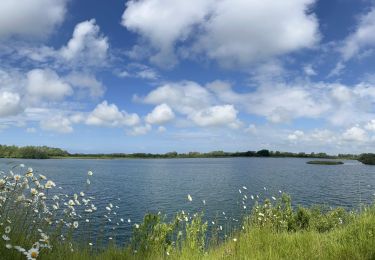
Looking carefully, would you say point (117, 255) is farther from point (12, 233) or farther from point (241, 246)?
point (241, 246)

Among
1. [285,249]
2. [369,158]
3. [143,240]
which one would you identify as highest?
[369,158]

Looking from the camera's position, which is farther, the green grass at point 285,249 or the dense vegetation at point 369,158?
the dense vegetation at point 369,158

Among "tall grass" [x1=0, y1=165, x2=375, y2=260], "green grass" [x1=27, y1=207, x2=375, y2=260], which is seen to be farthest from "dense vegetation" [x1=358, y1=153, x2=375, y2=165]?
"tall grass" [x1=0, y1=165, x2=375, y2=260]

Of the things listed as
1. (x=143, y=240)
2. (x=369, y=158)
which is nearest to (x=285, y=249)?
(x=143, y=240)

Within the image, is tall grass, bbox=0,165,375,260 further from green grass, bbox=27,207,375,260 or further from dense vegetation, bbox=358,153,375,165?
dense vegetation, bbox=358,153,375,165

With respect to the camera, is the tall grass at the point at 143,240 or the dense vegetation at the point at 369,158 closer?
the tall grass at the point at 143,240

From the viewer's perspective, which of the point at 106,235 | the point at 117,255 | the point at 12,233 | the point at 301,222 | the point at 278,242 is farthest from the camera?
the point at 106,235

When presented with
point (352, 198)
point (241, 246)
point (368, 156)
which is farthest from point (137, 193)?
point (368, 156)

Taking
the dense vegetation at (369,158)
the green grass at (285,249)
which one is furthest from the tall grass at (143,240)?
the dense vegetation at (369,158)

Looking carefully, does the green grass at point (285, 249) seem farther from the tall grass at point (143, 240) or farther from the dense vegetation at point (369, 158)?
the dense vegetation at point (369, 158)

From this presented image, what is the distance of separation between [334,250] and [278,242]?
135cm

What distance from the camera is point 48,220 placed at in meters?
7.31

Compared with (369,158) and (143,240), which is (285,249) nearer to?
(143,240)

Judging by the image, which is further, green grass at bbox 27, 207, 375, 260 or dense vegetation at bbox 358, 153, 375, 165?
dense vegetation at bbox 358, 153, 375, 165
